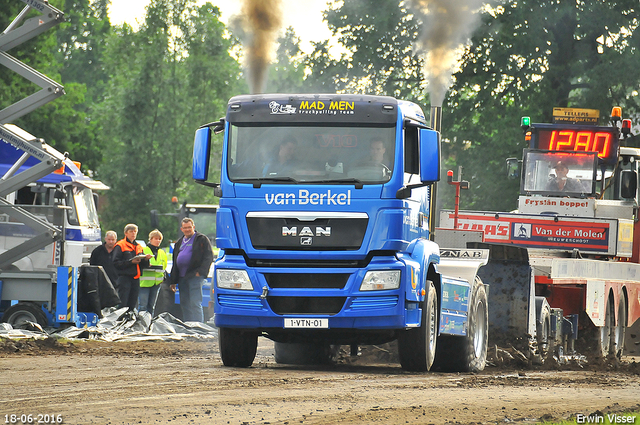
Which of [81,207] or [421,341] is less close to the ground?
[81,207]

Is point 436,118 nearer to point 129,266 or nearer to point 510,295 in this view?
point 510,295

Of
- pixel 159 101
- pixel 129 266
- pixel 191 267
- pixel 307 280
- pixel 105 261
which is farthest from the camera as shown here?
pixel 159 101

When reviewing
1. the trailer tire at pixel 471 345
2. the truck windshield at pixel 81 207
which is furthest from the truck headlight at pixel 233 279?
the truck windshield at pixel 81 207

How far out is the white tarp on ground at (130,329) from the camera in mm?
16109

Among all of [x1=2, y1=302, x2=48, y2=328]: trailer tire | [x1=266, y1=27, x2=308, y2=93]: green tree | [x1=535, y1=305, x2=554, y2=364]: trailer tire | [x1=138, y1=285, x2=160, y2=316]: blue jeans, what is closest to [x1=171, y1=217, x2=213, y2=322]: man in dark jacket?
[x1=138, y1=285, x2=160, y2=316]: blue jeans

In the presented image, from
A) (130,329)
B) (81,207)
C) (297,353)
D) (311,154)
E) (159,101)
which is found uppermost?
(159,101)

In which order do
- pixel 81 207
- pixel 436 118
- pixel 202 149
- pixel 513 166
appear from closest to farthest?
pixel 202 149, pixel 436 118, pixel 513 166, pixel 81 207

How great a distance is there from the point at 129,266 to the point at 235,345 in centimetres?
720

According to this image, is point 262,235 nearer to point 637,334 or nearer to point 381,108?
point 381,108

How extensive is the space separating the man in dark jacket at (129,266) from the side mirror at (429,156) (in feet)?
28.3

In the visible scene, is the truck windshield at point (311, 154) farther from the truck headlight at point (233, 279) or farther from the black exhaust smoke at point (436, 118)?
the black exhaust smoke at point (436, 118)

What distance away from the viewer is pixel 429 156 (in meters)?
11.4

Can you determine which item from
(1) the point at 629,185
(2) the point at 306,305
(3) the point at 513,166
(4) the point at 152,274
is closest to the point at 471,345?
(2) the point at 306,305

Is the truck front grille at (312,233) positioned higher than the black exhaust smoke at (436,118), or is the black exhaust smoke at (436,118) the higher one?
the black exhaust smoke at (436,118)
